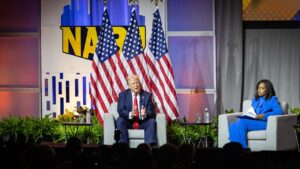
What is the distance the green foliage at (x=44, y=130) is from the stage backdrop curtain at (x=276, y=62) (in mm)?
2814

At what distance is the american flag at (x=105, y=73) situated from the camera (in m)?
9.55

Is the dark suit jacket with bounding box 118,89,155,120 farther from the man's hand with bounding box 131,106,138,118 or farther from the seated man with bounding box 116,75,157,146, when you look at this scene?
the man's hand with bounding box 131,106,138,118

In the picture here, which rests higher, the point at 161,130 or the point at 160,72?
the point at 160,72

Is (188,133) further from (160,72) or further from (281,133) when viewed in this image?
(281,133)

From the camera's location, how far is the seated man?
8414 millimetres

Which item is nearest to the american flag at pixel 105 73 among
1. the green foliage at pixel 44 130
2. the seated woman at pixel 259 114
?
the green foliage at pixel 44 130

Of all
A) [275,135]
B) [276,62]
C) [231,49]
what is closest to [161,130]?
[275,135]

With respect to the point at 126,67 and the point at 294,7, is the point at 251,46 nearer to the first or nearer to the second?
the point at 294,7

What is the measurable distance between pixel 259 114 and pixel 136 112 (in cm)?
178

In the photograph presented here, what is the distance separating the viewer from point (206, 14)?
10.7 m

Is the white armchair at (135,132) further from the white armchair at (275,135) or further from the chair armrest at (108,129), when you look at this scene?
the white armchair at (275,135)

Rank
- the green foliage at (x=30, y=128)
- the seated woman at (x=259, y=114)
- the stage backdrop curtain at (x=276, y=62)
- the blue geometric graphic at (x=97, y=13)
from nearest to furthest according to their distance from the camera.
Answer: the seated woman at (x=259, y=114), the green foliage at (x=30, y=128), the stage backdrop curtain at (x=276, y=62), the blue geometric graphic at (x=97, y=13)

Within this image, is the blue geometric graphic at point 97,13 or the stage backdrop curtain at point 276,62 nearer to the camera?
the stage backdrop curtain at point 276,62

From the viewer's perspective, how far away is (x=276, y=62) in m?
10.5
